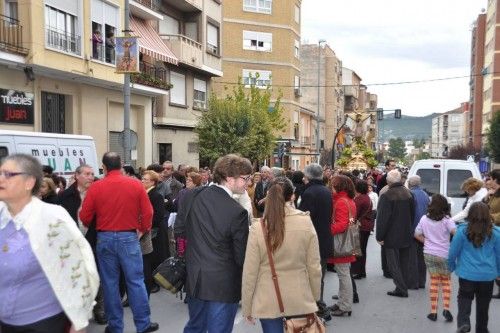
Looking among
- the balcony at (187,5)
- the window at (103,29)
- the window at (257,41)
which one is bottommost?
the window at (103,29)

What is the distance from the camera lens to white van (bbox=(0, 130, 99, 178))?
9643mm

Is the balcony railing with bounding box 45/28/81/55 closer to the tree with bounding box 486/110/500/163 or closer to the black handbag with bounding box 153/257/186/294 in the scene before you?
the black handbag with bounding box 153/257/186/294

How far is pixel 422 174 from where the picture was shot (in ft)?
45.2

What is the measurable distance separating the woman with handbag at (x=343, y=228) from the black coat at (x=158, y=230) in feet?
7.70

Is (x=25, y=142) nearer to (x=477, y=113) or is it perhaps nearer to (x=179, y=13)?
(x=179, y=13)

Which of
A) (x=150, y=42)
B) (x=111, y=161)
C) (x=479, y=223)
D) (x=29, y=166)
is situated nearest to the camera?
(x=29, y=166)

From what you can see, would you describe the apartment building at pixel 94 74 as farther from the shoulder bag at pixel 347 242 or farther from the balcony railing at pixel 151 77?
the shoulder bag at pixel 347 242

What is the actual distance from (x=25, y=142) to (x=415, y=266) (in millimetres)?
7083

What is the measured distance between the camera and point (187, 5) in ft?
87.9

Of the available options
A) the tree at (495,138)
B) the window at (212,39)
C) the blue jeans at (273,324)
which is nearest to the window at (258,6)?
the window at (212,39)

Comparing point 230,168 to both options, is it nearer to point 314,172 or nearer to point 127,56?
point 314,172

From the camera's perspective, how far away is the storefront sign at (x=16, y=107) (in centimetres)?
1496

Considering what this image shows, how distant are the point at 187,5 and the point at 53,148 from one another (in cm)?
1755

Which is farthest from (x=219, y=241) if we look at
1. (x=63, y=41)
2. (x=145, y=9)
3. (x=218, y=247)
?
(x=145, y=9)
